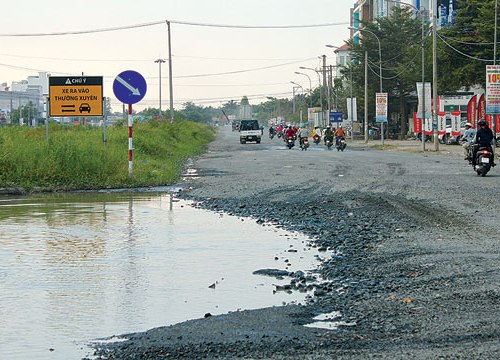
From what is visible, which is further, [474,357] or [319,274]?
[319,274]

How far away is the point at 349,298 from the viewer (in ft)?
28.7

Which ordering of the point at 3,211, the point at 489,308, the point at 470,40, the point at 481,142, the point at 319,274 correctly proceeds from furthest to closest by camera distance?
the point at 470,40 → the point at 481,142 → the point at 3,211 → the point at 319,274 → the point at 489,308

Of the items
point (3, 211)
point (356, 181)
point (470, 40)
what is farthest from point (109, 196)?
point (470, 40)

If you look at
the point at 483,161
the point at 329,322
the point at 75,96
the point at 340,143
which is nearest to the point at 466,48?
the point at 340,143

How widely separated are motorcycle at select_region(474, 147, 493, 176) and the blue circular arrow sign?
1002 cm

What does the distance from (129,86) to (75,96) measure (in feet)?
19.9

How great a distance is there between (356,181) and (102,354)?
722 inches

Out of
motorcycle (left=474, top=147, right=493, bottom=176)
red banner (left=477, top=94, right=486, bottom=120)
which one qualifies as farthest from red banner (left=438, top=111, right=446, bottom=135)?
motorcycle (left=474, top=147, right=493, bottom=176)

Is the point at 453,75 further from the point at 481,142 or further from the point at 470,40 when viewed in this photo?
the point at 481,142

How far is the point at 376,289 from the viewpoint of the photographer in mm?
9109

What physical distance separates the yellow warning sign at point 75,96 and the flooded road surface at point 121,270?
1303cm

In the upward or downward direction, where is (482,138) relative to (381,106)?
downward

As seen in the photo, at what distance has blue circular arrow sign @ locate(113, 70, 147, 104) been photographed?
25.6 meters

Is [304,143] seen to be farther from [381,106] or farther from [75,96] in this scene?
[75,96]
